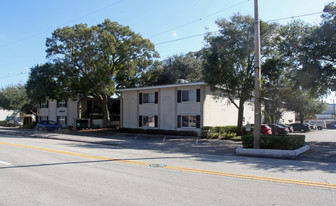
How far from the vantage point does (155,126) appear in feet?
89.7

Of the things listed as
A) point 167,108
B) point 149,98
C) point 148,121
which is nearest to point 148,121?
point 148,121

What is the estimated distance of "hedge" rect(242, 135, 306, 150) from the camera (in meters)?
12.9

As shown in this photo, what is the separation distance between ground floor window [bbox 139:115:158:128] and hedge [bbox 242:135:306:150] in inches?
552

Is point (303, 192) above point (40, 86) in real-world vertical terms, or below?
below

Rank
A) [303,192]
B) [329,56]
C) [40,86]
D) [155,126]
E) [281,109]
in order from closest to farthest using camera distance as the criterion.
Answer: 1. [303,192]
2. [281,109]
3. [329,56]
4. [155,126]
5. [40,86]

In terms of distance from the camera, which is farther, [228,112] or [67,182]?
[228,112]

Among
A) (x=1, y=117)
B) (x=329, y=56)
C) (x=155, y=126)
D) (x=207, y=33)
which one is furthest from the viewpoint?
(x=1, y=117)

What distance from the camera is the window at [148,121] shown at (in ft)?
89.7

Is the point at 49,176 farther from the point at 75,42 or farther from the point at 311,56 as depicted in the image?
the point at 75,42

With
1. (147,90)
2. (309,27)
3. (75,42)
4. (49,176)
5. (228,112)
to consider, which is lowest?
(49,176)

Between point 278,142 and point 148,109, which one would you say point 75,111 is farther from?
point 278,142

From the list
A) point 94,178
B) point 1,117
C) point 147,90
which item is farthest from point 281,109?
point 1,117

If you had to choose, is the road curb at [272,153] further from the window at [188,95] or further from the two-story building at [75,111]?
the two-story building at [75,111]

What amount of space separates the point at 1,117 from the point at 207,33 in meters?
64.9
